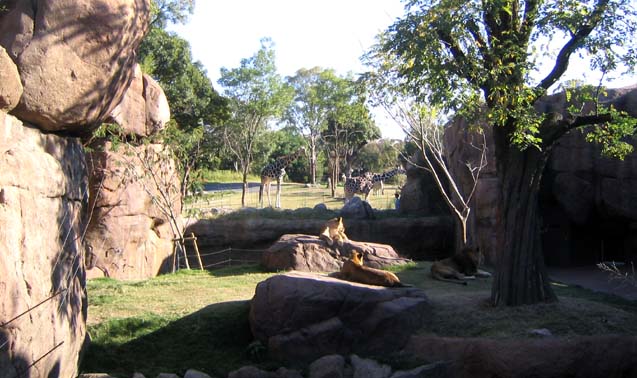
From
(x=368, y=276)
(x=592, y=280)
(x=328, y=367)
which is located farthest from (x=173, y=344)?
(x=592, y=280)

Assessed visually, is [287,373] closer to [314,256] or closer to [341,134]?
[314,256]

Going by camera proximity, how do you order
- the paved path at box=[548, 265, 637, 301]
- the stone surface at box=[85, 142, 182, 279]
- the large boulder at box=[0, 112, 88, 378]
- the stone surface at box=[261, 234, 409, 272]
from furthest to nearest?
the stone surface at box=[85, 142, 182, 279], the stone surface at box=[261, 234, 409, 272], the paved path at box=[548, 265, 637, 301], the large boulder at box=[0, 112, 88, 378]

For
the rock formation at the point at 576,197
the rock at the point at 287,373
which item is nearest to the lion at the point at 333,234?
the rock formation at the point at 576,197

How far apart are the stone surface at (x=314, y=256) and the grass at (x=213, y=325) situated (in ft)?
13.1

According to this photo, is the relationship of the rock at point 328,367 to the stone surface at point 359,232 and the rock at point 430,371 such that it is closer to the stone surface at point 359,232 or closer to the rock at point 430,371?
the rock at point 430,371

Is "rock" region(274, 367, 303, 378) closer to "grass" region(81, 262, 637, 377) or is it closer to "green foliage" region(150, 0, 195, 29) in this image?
"grass" region(81, 262, 637, 377)

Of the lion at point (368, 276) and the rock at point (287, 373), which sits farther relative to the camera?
the lion at point (368, 276)

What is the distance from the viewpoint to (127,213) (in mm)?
18047

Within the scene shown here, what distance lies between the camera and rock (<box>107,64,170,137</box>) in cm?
1727

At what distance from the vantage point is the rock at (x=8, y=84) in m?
6.10

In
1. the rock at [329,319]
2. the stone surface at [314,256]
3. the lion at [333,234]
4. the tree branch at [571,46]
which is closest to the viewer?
the tree branch at [571,46]

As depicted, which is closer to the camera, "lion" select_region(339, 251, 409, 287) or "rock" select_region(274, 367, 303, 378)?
"rock" select_region(274, 367, 303, 378)

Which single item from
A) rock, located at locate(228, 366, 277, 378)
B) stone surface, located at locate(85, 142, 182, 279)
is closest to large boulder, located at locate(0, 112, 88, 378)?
rock, located at locate(228, 366, 277, 378)

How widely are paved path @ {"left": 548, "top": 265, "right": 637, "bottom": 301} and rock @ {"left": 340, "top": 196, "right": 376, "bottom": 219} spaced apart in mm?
6505
